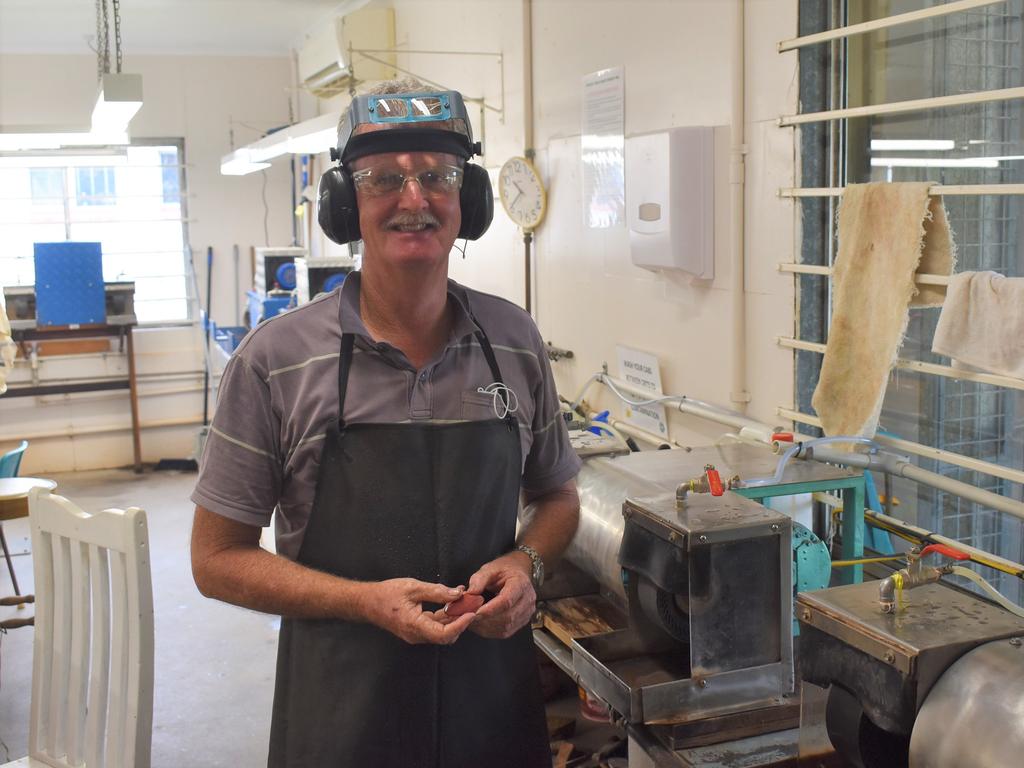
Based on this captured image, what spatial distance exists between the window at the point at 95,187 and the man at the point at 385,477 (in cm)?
700

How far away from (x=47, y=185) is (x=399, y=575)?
7256mm

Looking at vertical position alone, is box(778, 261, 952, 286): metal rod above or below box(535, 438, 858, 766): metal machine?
above

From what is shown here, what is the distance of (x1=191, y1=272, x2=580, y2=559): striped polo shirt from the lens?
1.40 meters

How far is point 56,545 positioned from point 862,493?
1.73m

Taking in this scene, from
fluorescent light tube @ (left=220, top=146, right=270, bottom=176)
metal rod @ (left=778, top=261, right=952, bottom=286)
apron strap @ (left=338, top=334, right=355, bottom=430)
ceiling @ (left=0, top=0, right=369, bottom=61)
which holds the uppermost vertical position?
ceiling @ (left=0, top=0, right=369, bottom=61)

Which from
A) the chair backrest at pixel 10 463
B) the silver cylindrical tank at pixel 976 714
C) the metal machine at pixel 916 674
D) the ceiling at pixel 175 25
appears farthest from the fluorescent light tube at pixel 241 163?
the silver cylindrical tank at pixel 976 714

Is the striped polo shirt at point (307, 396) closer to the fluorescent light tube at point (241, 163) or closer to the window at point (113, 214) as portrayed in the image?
the fluorescent light tube at point (241, 163)

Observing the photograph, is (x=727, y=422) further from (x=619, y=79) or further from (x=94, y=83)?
(x=94, y=83)

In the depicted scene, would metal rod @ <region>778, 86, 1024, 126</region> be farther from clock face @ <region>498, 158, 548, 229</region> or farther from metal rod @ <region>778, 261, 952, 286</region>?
clock face @ <region>498, 158, 548, 229</region>

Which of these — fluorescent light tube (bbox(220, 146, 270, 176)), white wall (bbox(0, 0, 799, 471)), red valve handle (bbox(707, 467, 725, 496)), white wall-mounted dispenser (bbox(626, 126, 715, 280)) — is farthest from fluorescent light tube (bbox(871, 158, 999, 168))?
fluorescent light tube (bbox(220, 146, 270, 176))

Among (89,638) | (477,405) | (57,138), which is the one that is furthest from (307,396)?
(57,138)

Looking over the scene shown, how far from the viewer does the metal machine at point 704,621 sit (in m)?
1.72

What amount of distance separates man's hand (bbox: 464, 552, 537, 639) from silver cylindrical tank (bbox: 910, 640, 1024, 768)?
0.51m

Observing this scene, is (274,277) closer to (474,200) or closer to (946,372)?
(946,372)
